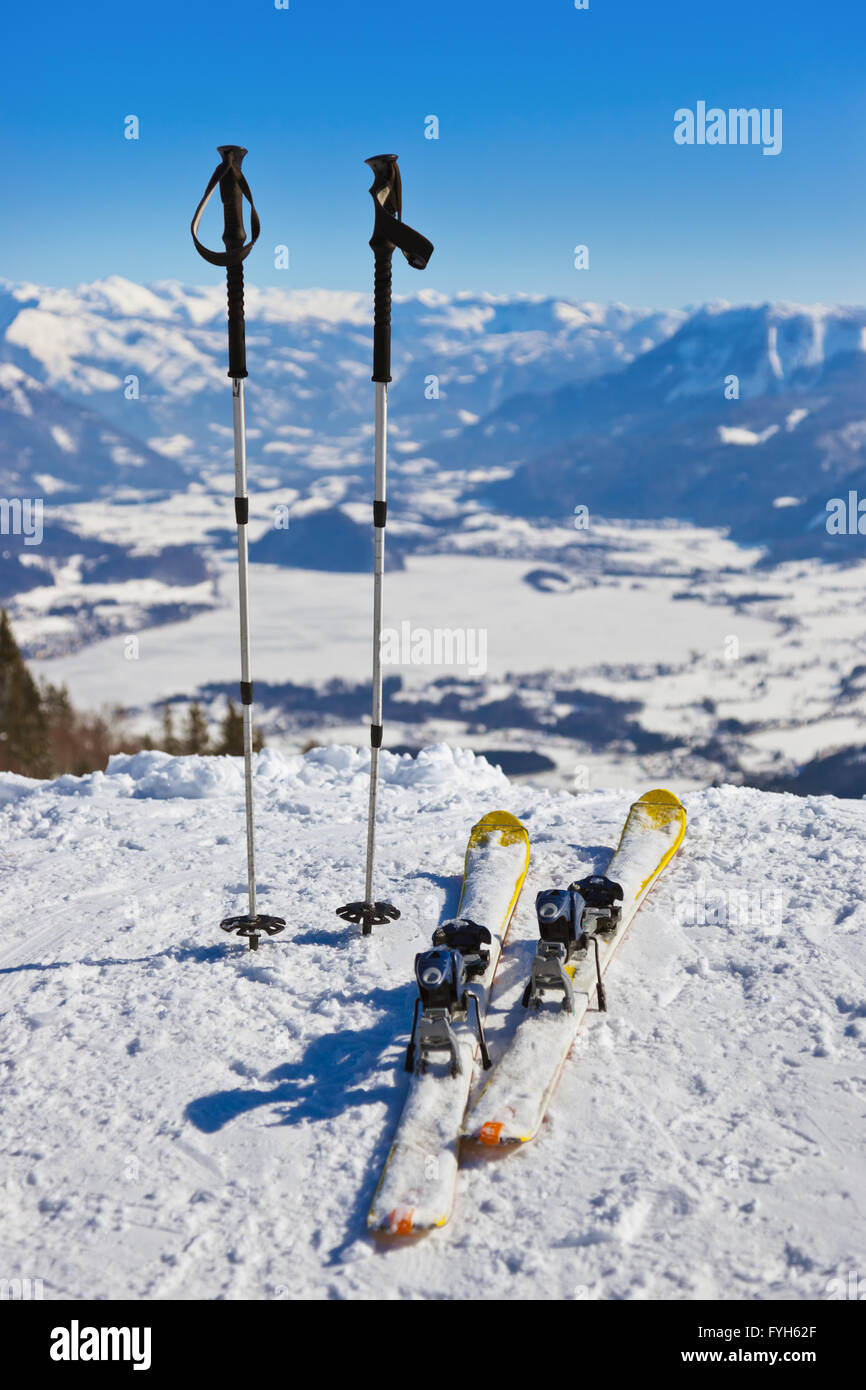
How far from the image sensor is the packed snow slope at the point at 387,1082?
4.65m

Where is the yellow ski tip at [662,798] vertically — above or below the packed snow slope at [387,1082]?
above

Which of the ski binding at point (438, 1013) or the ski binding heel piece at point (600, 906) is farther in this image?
the ski binding heel piece at point (600, 906)

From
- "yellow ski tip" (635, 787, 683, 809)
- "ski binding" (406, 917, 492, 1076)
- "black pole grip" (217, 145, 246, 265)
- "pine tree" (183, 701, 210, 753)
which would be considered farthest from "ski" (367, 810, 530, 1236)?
"pine tree" (183, 701, 210, 753)

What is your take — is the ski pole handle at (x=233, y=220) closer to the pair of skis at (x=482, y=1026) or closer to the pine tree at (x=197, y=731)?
the pair of skis at (x=482, y=1026)

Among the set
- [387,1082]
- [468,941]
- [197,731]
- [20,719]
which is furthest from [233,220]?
[20,719]

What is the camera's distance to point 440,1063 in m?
5.84

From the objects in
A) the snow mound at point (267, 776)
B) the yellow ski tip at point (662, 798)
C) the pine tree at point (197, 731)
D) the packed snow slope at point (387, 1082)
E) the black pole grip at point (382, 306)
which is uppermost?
the black pole grip at point (382, 306)

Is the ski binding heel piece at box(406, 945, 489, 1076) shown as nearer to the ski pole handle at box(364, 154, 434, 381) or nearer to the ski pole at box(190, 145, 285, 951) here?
the ski pole at box(190, 145, 285, 951)

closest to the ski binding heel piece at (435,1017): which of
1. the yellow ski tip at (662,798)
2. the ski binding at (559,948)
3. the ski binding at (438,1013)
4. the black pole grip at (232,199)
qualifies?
the ski binding at (438,1013)

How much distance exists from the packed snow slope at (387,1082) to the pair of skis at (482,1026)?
149 millimetres

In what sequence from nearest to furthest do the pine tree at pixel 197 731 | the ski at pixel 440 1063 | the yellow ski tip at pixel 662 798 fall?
the ski at pixel 440 1063 < the yellow ski tip at pixel 662 798 < the pine tree at pixel 197 731

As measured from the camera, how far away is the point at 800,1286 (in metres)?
4.44

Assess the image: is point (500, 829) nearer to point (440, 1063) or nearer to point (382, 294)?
point (440, 1063)

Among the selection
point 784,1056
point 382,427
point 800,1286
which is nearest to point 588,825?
point 784,1056
